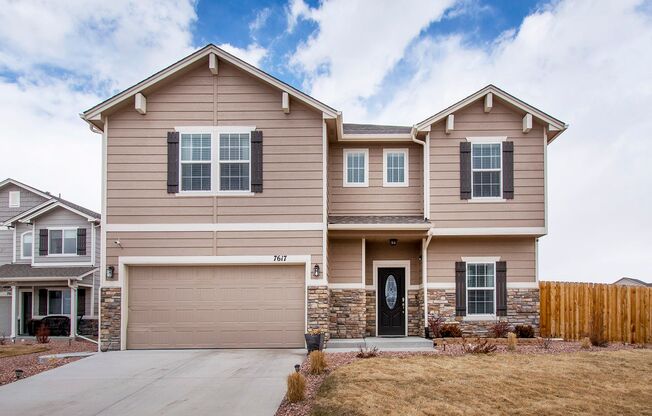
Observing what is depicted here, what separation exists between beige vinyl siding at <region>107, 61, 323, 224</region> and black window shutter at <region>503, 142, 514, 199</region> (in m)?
5.24

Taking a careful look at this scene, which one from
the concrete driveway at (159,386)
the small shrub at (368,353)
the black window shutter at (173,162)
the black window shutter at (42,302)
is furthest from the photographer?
the black window shutter at (42,302)

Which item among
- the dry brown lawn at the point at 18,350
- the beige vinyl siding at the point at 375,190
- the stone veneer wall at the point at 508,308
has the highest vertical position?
the beige vinyl siding at the point at 375,190

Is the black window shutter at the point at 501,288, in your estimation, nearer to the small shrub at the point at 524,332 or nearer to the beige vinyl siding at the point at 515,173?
the small shrub at the point at 524,332

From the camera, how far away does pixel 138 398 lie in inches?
378

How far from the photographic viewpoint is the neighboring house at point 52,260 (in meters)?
24.5

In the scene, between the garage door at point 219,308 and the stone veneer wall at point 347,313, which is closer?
the garage door at point 219,308

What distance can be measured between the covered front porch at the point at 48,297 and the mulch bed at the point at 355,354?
45.7ft

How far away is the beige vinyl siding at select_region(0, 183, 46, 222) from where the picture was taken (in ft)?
87.7

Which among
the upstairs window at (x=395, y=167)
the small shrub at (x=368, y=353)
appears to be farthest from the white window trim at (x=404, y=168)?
the small shrub at (x=368, y=353)

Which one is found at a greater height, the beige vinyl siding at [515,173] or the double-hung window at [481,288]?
the beige vinyl siding at [515,173]

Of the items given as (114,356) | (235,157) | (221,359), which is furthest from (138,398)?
(235,157)

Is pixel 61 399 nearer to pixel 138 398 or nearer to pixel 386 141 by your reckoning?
pixel 138 398

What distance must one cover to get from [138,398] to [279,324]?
18.4ft

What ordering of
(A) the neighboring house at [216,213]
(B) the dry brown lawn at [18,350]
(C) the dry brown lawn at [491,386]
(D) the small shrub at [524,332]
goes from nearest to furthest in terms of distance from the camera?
(C) the dry brown lawn at [491,386] < (A) the neighboring house at [216,213] < (D) the small shrub at [524,332] < (B) the dry brown lawn at [18,350]
